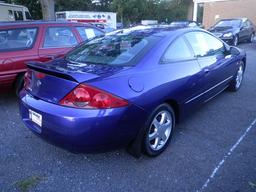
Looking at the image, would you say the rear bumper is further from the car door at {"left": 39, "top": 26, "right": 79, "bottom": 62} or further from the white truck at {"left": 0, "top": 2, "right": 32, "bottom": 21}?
the white truck at {"left": 0, "top": 2, "right": 32, "bottom": 21}

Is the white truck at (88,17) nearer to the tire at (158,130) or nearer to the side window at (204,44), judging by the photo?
the side window at (204,44)

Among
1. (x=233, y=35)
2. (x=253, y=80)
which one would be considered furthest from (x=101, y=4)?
(x=253, y=80)

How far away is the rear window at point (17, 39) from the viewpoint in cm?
484

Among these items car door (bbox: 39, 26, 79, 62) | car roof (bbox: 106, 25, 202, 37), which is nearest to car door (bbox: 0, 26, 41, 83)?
car door (bbox: 39, 26, 79, 62)

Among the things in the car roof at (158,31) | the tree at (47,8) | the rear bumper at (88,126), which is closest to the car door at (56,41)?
the car roof at (158,31)

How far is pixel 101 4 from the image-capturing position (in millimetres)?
34094

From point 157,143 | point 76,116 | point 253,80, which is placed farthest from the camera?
point 253,80

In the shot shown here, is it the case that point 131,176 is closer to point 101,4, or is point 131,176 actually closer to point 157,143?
point 157,143

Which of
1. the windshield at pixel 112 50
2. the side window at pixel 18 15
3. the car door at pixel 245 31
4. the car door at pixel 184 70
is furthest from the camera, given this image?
the side window at pixel 18 15

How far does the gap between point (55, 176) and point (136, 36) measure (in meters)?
1.96

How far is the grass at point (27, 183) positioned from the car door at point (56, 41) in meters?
2.71

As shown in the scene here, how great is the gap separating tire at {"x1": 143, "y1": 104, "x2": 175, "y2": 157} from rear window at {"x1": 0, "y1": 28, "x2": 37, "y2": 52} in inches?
120

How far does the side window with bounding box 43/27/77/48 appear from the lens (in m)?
5.37

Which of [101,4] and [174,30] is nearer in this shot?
[174,30]
